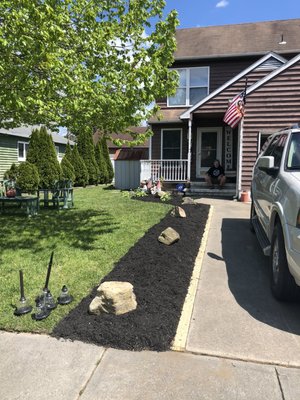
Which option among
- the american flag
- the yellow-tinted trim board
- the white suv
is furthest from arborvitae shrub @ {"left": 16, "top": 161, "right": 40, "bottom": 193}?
the white suv

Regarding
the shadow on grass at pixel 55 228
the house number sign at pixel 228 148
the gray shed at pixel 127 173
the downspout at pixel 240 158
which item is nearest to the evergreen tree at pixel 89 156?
the gray shed at pixel 127 173

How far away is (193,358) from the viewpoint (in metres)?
3.08

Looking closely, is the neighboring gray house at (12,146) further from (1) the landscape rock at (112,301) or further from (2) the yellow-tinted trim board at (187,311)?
(1) the landscape rock at (112,301)

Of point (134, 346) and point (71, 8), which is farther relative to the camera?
point (71, 8)

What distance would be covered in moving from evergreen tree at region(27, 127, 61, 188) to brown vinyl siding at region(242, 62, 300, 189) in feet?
32.2

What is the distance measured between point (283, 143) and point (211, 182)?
30.4 feet

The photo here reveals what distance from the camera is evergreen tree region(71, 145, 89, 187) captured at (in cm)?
2118

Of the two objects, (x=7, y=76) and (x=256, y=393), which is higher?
(x=7, y=76)

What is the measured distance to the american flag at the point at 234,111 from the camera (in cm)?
1177

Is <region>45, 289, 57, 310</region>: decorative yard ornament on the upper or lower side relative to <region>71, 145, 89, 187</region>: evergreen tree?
lower

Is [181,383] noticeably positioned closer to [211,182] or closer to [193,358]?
[193,358]

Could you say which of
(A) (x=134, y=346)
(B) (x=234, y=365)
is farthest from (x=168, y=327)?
(B) (x=234, y=365)

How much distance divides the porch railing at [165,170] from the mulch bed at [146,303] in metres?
8.71

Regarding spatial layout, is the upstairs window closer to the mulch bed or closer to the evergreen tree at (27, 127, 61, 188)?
the evergreen tree at (27, 127, 61, 188)
